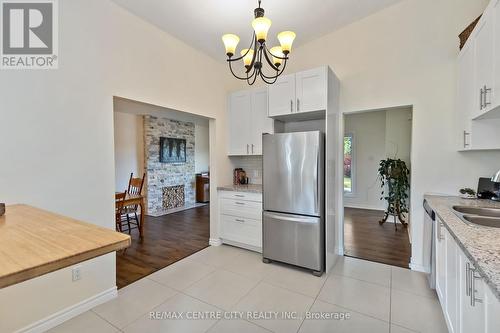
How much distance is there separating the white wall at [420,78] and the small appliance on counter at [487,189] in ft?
0.41

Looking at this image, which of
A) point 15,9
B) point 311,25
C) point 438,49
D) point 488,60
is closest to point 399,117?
point 438,49

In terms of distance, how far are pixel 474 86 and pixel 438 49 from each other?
0.93m

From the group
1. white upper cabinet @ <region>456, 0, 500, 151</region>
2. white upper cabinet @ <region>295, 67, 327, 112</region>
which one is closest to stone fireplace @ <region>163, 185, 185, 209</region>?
white upper cabinet @ <region>295, 67, 327, 112</region>

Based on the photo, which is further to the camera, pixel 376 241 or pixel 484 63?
pixel 376 241

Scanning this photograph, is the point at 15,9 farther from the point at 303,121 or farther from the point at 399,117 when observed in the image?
the point at 399,117

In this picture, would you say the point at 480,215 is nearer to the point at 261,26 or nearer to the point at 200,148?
the point at 261,26

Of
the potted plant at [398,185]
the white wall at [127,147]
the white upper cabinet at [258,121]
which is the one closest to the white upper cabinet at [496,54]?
the white upper cabinet at [258,121]

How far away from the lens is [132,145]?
5.66m

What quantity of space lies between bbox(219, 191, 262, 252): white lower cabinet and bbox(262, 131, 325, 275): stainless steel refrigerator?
238 mm

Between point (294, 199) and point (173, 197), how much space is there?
4419 millimetres

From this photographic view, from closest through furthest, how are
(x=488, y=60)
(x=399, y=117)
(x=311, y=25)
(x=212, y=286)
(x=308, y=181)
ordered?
(x=488, y=60)
(x=212, y=286)
(x=308, y=181)
(x=311, y=25)
(x=399, y=117)

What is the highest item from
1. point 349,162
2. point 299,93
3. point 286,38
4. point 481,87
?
point 286,38

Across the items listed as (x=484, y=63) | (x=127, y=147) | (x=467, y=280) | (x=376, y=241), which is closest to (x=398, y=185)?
(x=376, y=241)

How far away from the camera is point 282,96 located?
119 inches
